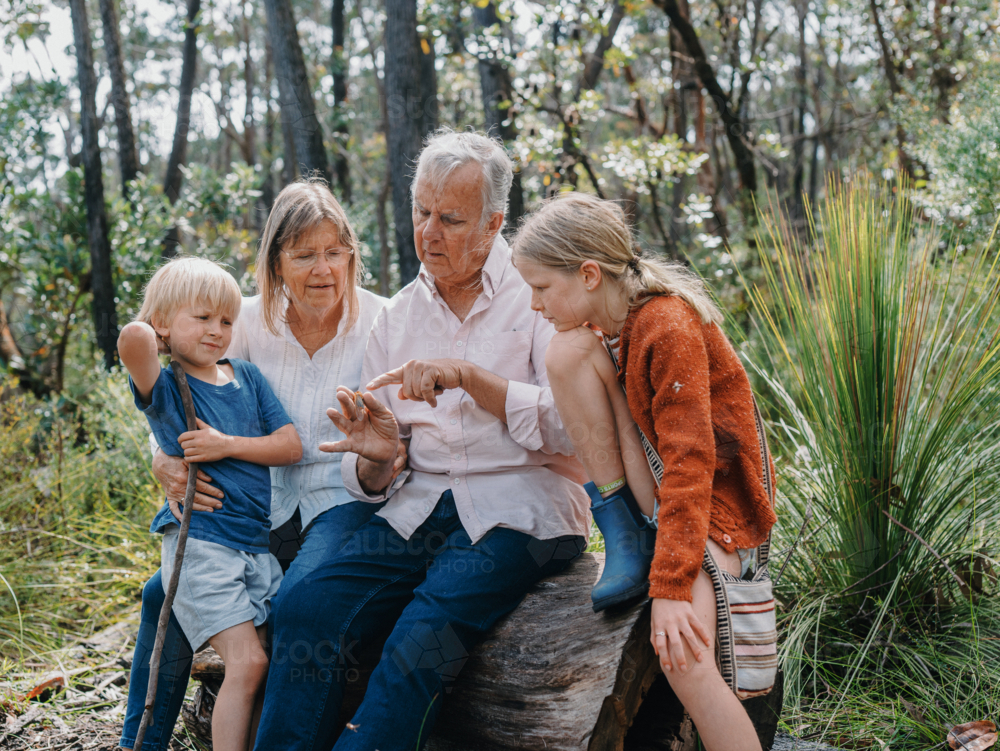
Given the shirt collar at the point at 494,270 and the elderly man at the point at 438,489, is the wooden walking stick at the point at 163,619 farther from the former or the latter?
the shirt collar at the point at 494,270

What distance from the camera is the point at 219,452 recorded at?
2.10 meters

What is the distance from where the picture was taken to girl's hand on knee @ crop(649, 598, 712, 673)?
154cm

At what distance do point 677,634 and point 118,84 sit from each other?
24.3 feet

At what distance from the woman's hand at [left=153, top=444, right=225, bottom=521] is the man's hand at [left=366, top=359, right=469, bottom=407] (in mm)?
568

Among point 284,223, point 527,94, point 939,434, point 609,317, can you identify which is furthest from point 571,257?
point 527,94

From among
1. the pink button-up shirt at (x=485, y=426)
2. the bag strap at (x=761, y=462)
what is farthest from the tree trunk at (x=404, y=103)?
the bag strap at (x=761, y=462)

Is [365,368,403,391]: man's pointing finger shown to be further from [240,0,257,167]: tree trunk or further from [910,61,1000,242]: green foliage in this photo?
[240,0,257,167]: tree trunk

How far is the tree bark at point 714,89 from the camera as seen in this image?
5156 mm

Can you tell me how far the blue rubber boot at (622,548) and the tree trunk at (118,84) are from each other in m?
6.64

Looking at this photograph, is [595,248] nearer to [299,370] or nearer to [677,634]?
[677,634]

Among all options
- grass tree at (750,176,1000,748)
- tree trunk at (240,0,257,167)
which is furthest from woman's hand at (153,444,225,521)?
tree trunk at (240,0,257,167)

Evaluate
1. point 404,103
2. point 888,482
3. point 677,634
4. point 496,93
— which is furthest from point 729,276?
point 677,634

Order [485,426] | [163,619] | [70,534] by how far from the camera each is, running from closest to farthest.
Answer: [163,619] < [485,426] < [70,534]

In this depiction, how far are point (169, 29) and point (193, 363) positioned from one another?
61.3ft
